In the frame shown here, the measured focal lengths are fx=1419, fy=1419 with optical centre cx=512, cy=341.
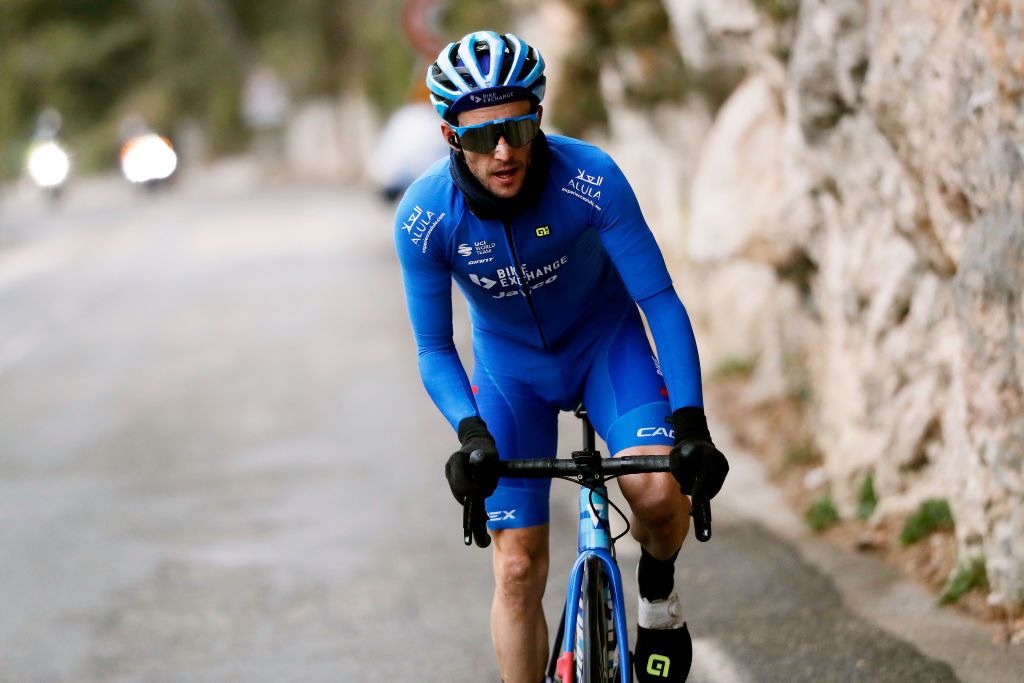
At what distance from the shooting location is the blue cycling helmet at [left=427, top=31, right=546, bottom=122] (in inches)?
155

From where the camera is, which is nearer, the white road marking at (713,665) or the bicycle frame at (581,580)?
the bicycle frame at (581,580)

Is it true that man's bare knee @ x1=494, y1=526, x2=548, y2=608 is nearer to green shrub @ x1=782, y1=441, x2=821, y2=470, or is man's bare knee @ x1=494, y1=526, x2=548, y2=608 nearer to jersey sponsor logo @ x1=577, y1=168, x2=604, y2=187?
jersey sponsor logo @ x1=577, y1=168, x2=604, y2=187

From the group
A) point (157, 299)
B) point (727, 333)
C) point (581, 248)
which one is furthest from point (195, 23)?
point (581, 248)

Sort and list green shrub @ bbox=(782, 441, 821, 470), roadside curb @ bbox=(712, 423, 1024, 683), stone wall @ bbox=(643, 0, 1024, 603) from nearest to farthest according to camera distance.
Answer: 1. roadside curb @ bbox=(712, 423, 1024, 683)
2. stone wall @ bbox=(643, 0, 1024, 603)
3. green shrub @ bbox=(782, 441, 821, 470)

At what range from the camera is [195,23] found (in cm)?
6131

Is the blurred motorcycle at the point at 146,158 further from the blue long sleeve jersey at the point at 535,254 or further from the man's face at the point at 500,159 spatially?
the man's face at the point at 500,159

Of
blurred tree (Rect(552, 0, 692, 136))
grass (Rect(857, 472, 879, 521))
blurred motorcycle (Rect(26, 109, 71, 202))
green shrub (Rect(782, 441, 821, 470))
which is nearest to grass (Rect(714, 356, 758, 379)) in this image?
green shrub (Rect(782, 441, 821, 470))

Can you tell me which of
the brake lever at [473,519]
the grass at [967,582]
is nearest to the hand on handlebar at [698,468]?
the brake lever at [473,519]

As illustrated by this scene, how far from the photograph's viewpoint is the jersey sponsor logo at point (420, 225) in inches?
163

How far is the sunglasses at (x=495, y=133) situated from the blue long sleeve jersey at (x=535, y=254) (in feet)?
0.76

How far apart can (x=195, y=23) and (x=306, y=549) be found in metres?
56.8

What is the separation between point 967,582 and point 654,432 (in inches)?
92.9

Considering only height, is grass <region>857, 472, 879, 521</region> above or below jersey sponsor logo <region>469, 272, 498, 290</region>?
below

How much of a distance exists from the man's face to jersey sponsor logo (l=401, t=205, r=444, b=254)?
186 millimetres
